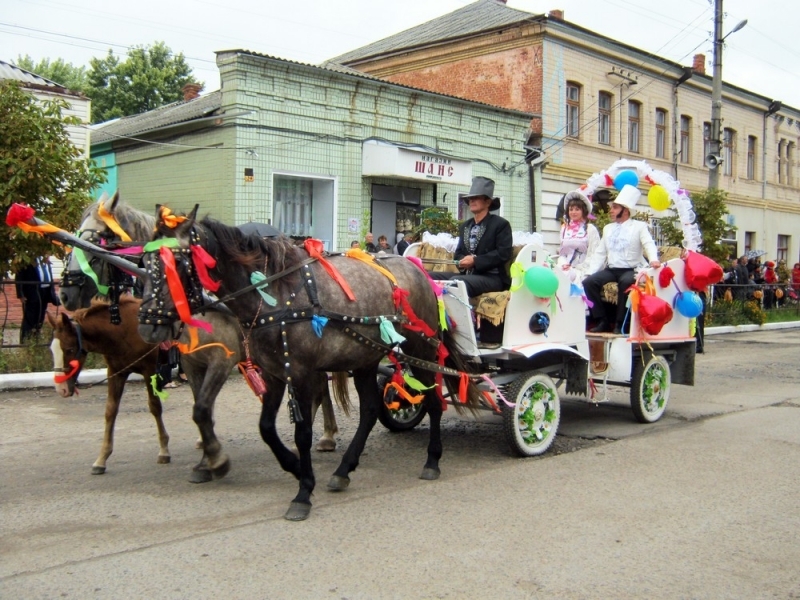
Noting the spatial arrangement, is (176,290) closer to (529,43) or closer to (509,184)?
(509,184)

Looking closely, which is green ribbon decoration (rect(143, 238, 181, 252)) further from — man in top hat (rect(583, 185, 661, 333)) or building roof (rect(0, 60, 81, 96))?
building roof (rect(0, 60, 81, 96))

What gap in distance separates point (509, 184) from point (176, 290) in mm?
18485

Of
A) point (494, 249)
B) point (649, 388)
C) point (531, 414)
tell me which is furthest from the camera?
point (649, 388)

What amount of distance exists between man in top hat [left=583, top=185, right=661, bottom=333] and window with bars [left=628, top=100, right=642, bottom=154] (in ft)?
65.6

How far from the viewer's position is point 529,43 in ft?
77.3

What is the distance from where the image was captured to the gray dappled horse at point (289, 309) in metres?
5.04

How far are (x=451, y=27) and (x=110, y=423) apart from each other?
23.1 m

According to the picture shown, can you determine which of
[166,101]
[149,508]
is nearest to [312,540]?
[149,508]

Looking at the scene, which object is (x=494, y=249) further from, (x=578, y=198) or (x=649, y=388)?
(x=649, y=388)

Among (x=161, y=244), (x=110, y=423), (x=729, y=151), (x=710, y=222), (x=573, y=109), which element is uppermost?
(x=729, y=151)

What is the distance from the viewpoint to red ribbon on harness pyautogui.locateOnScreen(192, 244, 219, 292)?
509cm

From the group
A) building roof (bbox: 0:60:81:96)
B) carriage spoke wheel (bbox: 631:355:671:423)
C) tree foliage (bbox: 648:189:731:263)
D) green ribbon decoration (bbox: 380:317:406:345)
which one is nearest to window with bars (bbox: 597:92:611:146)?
tree foliage (bbox: 648:189:731:263)

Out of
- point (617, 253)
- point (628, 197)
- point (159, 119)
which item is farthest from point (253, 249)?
point (159, 119)

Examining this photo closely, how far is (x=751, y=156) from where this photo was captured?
35.6 metres
